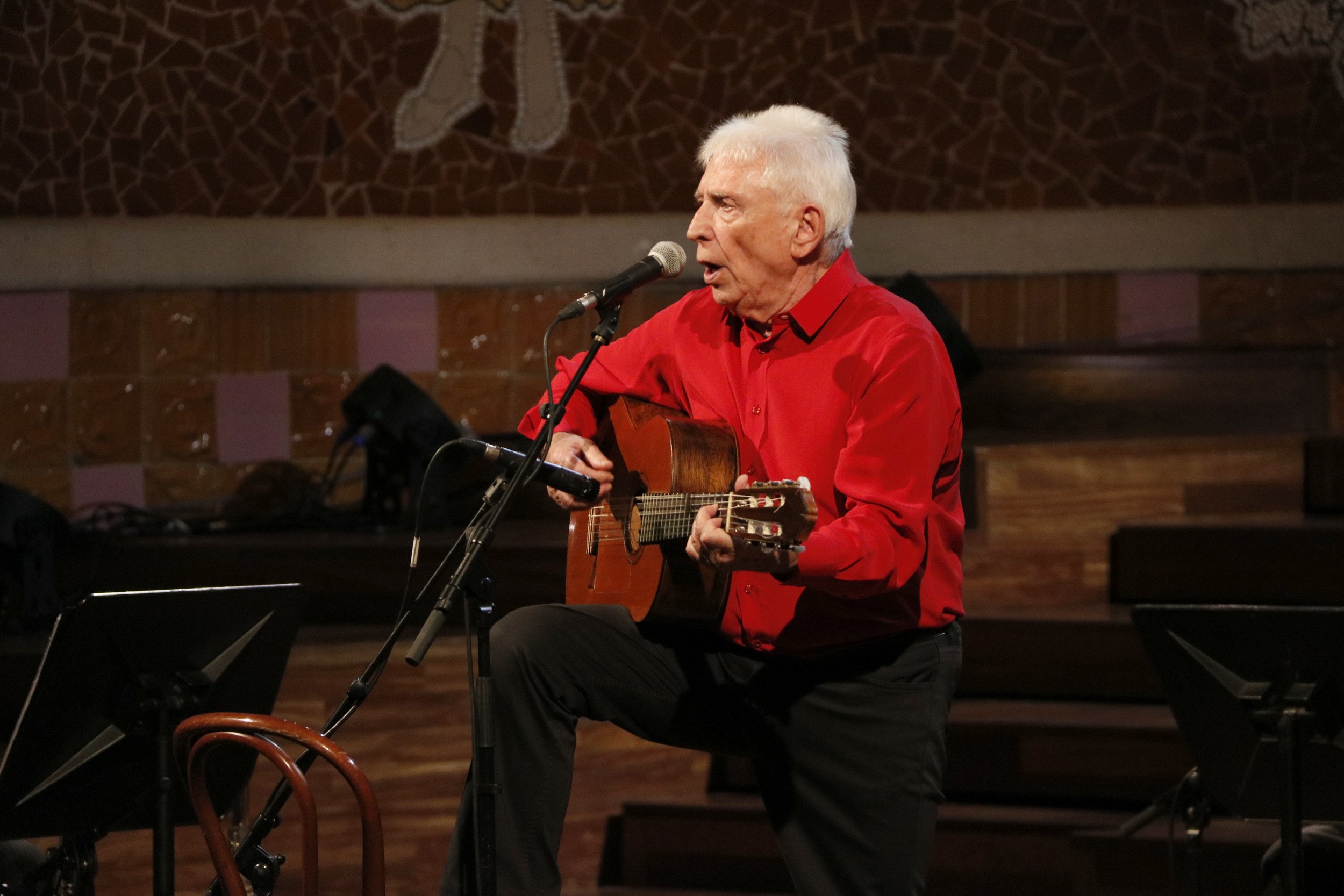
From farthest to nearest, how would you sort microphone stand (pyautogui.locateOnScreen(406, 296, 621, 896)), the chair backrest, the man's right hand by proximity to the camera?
1. the man's right hand
2. microphone stand (pyautogui.locateOnScreen(406, 296, 621, 896))
3. the chair backrest

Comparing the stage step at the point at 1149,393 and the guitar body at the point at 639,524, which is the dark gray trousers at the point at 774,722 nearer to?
the guitar body at the point at 639,524

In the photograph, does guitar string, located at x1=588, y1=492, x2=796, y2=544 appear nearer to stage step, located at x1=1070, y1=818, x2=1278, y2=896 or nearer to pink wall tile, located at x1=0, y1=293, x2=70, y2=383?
stage step, located at x1=1070, y1=818, x2=1278, y2=896

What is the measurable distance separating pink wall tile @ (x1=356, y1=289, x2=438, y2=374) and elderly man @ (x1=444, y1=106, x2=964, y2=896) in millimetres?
2755

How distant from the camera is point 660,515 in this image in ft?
8.82

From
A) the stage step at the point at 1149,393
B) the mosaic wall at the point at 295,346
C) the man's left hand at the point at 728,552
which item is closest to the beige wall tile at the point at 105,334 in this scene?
the mosaic wall at the point at 295,346

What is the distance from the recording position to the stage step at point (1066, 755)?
13.0 ft

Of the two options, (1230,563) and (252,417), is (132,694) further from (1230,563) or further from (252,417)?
(1230,563)

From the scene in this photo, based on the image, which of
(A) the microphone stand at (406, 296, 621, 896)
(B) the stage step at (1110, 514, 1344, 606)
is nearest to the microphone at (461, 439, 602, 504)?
(A) the microphone stand at (406, 296, 621, 896)

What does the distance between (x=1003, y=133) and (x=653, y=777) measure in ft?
8.43

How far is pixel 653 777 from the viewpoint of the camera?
437cm

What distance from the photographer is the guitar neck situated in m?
2.63

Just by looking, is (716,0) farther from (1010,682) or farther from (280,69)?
(1010,682)

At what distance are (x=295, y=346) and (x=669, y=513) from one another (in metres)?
3.02

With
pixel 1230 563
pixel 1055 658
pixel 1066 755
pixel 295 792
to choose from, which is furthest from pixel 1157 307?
pixel 295 792
